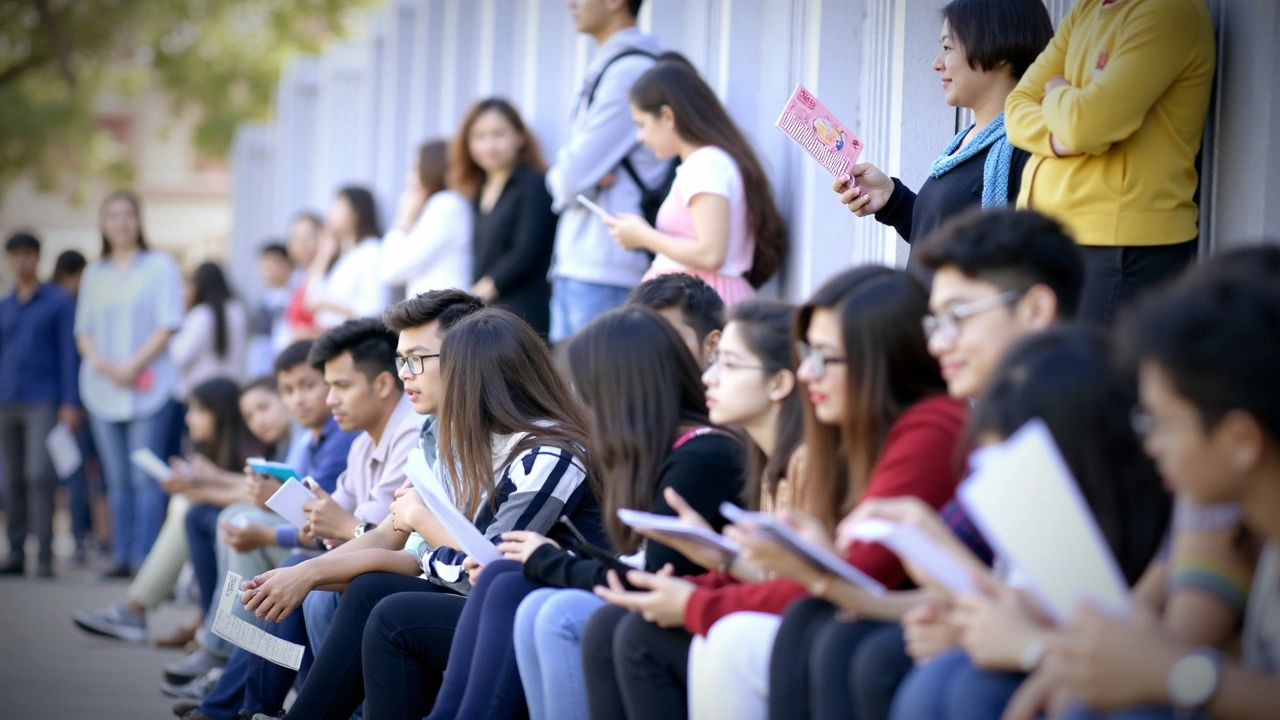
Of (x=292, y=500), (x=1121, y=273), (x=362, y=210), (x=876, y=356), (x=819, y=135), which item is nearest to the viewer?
(x=876, y=356)

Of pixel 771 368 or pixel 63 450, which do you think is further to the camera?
pixel 63 450

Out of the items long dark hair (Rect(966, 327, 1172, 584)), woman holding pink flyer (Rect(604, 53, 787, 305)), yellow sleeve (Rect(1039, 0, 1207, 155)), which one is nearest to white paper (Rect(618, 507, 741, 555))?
long dark hair (Rect(966, 327, 1172, 584))

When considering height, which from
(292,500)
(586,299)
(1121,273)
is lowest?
(292,500)

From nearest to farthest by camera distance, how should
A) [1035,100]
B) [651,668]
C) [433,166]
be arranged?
[651,668]
[1035,100]
[433,166]

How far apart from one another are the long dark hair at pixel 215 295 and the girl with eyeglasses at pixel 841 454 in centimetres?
773

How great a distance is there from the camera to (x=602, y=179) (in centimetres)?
627

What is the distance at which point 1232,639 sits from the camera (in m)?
2.24

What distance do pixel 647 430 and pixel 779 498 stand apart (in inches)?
15.6

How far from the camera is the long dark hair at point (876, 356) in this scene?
2928mm

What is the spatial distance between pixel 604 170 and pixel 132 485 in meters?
4.56

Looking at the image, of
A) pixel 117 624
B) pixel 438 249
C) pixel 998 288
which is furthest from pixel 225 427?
pixel 998 288

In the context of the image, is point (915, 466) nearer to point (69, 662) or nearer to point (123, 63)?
point (69, 662)

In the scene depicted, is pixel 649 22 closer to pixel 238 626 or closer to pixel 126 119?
pixel 238 626

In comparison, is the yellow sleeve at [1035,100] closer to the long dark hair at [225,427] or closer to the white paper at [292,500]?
the white paper at [292,500]
